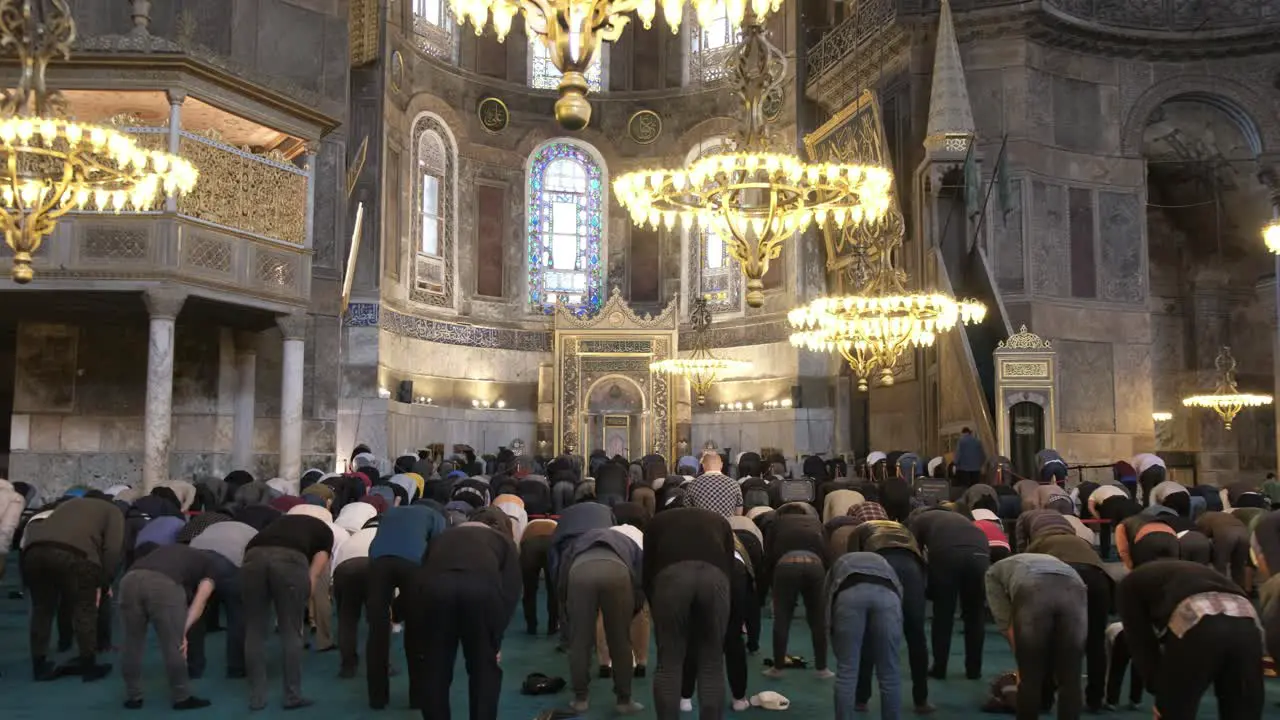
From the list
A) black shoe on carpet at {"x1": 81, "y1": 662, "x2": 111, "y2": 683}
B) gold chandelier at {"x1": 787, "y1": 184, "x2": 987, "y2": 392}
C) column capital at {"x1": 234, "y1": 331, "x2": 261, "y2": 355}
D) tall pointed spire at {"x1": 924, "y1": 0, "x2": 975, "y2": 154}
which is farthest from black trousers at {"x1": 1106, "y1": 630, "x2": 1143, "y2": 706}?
column capital at {"x1": 234, "y1": 331, "x2": 261, "y2": 355}

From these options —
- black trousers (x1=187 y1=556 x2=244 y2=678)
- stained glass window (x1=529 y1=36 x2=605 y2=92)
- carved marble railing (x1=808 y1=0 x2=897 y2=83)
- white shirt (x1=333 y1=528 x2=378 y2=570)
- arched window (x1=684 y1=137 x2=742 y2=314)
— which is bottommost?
black trousers (x1=187 y1=556 x2=244 y2=678)

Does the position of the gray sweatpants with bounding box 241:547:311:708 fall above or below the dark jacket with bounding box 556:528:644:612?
below

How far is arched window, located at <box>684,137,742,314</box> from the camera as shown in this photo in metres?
27.4

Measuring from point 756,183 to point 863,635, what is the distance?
707 centimetres

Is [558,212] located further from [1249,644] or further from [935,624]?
[1249,644]

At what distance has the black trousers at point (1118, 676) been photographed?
22.9 ft

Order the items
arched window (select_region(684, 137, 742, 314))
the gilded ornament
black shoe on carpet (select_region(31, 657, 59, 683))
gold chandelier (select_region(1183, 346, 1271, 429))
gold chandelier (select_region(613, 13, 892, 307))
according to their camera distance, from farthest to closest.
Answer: arched window (select_region(684, 137, 742, 314)) → gold chandelier (select_region(1183, 346, 1271, 429)) → the gilded ornament → gold chandelier (select_region(613, 13, 892, 307)) → black shoe on carpet (select_region(31, 657, 59, 683))

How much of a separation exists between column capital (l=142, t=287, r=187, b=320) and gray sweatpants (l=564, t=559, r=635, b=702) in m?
9.33

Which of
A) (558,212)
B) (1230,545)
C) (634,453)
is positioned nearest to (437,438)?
(634,453)

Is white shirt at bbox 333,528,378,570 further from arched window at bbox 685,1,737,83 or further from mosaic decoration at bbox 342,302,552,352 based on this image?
arched window at bbox 685,1,737,83

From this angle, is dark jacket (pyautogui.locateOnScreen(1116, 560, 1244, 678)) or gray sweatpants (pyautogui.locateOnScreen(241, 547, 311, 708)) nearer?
dark jacket (pyautogui.locateOnScreen(1116, 560, 1244, 678))

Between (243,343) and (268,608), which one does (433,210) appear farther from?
(268,608)

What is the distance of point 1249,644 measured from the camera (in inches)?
207

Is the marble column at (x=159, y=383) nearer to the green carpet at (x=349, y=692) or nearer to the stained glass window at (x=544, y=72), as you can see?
the green carpet at (x=349, y=692)
